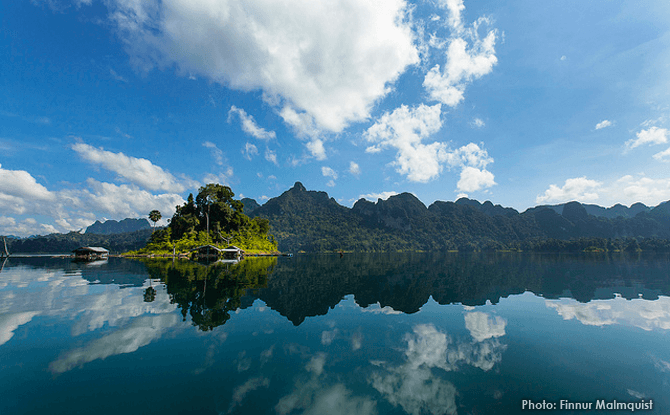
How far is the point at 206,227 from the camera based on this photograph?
86.1m

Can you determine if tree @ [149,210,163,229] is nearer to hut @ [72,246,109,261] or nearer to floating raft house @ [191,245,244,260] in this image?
hut @ [72,246,109,261]

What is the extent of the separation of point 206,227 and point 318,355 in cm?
8678

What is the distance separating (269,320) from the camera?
1508 cm

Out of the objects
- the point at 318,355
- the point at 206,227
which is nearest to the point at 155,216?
the point at 206,227

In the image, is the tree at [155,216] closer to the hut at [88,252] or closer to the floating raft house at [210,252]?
the hut at [88,252]

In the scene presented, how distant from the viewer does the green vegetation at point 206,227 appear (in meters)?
78.1

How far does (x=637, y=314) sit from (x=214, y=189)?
93.0 m

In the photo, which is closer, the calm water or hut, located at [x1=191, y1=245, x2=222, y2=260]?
the calm water

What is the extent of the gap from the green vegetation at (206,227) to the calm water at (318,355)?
62.9m

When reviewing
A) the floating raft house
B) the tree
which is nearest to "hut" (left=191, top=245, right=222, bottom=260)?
the floating raft house

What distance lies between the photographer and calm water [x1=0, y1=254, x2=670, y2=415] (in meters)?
7.17

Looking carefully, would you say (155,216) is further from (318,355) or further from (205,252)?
(318,355)

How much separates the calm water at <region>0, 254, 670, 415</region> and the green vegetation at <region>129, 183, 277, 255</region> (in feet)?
206

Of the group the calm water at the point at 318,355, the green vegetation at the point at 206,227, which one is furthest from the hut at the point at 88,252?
the calm water at the point at 318,355
